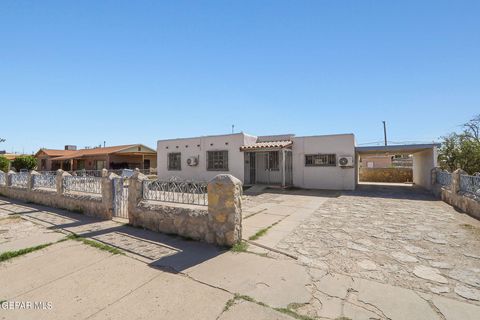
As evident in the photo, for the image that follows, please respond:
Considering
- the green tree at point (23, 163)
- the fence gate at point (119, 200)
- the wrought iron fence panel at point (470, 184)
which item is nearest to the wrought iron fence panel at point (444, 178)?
the wrought iron fence panel at point (470, 184)

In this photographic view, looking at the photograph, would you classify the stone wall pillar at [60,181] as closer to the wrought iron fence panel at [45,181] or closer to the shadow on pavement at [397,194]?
the wrought iron fence panel at [45,181]

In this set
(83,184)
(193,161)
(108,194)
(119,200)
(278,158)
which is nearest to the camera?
(108,194)

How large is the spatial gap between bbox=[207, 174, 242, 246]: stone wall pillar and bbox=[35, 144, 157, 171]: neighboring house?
2486cm

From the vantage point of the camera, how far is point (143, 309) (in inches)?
121

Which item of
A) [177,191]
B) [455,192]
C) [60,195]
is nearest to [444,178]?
[455,192]

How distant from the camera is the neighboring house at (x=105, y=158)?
2813 cm

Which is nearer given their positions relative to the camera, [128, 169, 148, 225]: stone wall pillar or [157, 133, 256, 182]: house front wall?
[128, 169, 148, 225]: stone wall pillar

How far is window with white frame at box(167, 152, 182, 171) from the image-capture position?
63.9ft

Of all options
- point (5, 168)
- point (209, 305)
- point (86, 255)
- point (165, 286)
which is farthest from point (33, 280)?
point (5, 168)

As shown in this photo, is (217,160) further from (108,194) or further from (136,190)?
(136,190)

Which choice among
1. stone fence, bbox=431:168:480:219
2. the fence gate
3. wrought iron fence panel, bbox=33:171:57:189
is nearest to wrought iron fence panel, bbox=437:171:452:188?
stone fence, bbox=431:168:480:219

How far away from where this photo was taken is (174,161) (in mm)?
19844

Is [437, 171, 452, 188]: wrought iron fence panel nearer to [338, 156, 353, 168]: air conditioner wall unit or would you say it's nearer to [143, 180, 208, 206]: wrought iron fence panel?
[338, 156, 353, 168]: air conditioner wall unit

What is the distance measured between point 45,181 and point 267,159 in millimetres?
12380
